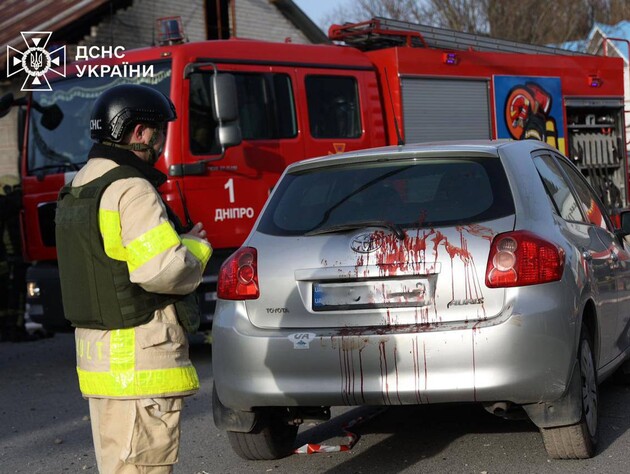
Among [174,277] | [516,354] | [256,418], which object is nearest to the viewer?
[174,277]

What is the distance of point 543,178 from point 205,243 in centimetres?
271

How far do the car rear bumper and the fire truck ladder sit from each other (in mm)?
6503

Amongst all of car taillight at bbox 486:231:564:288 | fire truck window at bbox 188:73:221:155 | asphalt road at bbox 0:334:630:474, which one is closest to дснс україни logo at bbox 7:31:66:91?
fire truck window at bbox 188:73:221:155

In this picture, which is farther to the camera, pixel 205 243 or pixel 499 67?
pixel 499 67

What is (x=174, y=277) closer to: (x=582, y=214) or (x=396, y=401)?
(x=396, y=401)

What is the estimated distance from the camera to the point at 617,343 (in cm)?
645

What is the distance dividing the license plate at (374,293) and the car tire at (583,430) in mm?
891

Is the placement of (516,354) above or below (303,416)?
above

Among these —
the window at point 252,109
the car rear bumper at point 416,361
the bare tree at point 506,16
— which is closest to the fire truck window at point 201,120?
the window at point 252,109

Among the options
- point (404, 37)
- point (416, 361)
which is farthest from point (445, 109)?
point (416, 361)

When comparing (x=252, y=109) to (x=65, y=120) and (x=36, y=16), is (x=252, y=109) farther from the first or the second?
(x=36, y=16)

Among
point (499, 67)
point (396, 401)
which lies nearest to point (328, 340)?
point (396, 401)

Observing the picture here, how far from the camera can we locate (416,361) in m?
5.07

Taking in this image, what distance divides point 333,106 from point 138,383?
23.1 ft
